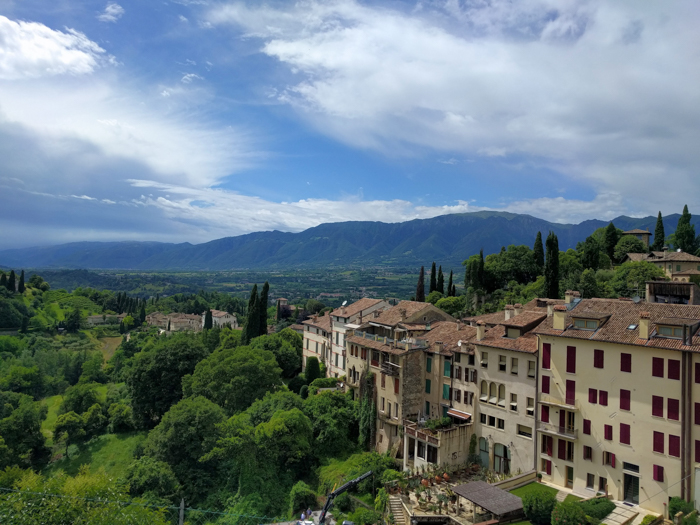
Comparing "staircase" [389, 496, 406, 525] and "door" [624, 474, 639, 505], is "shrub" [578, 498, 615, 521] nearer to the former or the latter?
"door" [624, 474, 639, 505]

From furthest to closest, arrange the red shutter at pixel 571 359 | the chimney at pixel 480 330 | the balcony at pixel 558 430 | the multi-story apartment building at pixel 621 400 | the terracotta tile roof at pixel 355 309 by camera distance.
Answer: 1. the terracotta tile roof at pixel 355 309
2. the chimney at pixel 480 330
3. the red shutter at pixel 571 359
4. the balcony at pixel 558 430
5. the multi-story apartment building at pixel 621 400

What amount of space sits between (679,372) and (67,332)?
146074 mm

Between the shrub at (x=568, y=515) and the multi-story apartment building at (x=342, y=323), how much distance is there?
31.2 m

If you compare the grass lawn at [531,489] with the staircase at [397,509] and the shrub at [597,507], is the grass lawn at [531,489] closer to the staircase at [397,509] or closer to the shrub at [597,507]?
the shrub at [597,507]

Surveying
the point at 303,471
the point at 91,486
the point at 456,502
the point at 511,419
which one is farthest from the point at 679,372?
the point at 91,486

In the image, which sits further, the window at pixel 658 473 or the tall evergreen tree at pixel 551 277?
the tall evergreen tree at pixel 551 277

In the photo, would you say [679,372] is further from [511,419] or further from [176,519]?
[176,519]

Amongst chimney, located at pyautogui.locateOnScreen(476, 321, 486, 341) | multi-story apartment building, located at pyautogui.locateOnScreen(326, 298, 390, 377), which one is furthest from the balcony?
multi-story apartment building, located at pyautogui.locateOnScreen(326, 298, 390, 377)

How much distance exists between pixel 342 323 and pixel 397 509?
28625mm

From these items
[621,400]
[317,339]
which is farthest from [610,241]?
[621,400]

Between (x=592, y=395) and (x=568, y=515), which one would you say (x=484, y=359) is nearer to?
(x=592, y=395)

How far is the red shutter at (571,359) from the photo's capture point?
107ft

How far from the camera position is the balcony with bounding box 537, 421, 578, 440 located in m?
31.9

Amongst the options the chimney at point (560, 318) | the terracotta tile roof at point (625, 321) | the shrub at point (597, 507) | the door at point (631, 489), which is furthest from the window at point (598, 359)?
the shrub at point (597, 507)
